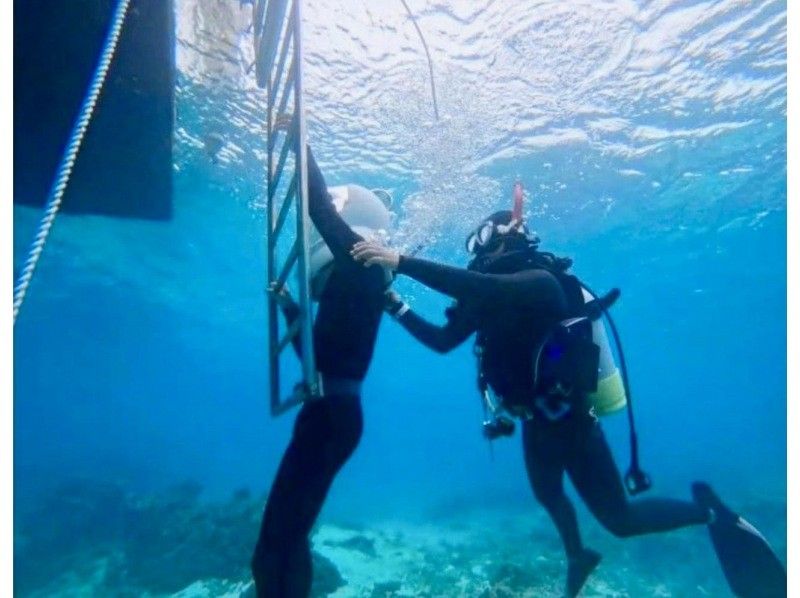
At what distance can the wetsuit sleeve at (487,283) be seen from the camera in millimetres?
4156

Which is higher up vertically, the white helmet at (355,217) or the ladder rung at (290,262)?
the white helmet at (355,217)

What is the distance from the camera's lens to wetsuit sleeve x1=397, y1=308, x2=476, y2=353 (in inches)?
217

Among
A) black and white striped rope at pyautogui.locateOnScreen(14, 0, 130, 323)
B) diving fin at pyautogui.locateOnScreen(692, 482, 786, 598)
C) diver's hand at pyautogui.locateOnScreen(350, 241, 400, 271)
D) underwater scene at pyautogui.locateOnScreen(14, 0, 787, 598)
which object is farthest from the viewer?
underwater scene at pyautogui.locateOnScreen(14, 0, 787, 598)

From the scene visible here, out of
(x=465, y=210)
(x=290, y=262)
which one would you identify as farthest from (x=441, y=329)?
(x=465, y=210)

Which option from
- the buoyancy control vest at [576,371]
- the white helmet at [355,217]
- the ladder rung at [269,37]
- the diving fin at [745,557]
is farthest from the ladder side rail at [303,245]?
the diving fin at [745,557]

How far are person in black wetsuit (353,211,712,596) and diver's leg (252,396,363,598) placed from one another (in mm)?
1349

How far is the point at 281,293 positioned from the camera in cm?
443

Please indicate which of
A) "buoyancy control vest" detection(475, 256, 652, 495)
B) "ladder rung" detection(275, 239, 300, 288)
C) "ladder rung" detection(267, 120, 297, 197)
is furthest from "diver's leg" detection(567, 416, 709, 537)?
"ladder rung" detection(267, 120, 297, 197)

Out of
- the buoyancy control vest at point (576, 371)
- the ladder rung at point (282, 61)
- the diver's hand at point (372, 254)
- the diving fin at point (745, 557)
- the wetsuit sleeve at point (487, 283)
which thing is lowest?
the diving fin at point (745, 557)

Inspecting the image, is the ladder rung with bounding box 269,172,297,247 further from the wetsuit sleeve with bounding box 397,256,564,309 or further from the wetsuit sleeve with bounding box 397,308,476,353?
the wetsuit sleeve with bounding box 397,308,476,353

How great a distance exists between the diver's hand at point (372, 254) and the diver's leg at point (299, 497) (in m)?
1.11

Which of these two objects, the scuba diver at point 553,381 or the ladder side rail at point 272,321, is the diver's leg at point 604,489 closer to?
the scuba diver at point 553,381

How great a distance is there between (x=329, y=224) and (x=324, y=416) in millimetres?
1478
